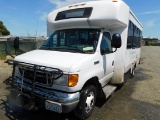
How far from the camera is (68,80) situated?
3754 mm

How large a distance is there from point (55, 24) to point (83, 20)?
1.11 metres

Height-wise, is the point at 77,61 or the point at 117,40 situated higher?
the point at 117,40

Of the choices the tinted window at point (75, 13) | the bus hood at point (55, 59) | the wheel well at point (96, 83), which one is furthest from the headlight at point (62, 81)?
the tinted window at point (75, 13)

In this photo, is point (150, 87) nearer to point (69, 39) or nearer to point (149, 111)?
point (149, 111)

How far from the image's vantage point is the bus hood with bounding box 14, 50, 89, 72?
380 cm

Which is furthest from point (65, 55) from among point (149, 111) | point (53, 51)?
point (149, 111)

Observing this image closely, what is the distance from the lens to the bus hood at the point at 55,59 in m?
3.80

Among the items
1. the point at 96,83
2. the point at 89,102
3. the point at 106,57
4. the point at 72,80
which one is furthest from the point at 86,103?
the point at 106,57

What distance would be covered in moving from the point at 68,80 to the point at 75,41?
171 cm

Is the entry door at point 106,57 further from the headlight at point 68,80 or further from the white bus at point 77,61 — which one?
the headlight at point 68,80

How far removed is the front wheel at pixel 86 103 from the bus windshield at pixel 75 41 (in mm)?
985

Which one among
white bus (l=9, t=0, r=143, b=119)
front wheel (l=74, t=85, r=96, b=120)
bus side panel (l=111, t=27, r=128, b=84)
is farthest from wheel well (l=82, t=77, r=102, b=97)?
bus side panel (l=111, t=27, r=128, b=84)

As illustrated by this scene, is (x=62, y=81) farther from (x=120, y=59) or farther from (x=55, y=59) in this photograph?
(x=120, y=59)

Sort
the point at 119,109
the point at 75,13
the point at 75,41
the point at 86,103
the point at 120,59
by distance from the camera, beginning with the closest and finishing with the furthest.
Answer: the point at 86,103, the point at 75,41, the point at 119,109, the point at 75,13, the point at 120,59
